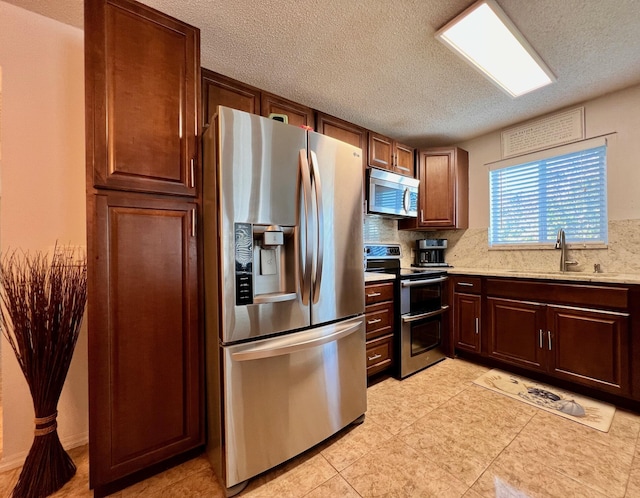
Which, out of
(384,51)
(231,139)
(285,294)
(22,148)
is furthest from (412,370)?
(22,148)

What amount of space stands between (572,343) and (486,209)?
159 cm

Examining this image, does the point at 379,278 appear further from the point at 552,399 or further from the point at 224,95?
the point at 224,95

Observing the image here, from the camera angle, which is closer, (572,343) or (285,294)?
(285,294)

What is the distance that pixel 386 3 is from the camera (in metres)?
1.38

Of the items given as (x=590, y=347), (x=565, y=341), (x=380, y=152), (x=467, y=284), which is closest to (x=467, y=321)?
(x=467, y=284)

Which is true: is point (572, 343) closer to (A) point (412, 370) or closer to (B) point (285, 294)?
(A) point (412, 370)

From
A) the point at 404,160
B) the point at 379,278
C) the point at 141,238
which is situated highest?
the point at 404,160

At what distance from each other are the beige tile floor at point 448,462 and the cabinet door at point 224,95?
6.77 ft

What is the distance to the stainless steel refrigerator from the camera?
1.23 m

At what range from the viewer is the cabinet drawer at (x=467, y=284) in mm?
2596

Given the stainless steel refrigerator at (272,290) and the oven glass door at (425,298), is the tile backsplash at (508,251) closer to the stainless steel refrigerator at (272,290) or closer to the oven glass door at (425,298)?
the oven glass door at (425,298)

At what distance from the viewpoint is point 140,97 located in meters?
1.30

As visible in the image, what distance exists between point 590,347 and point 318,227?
226cm

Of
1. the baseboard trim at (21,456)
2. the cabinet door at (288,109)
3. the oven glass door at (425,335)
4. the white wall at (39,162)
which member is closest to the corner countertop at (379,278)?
the oven glass door at (425,335)
